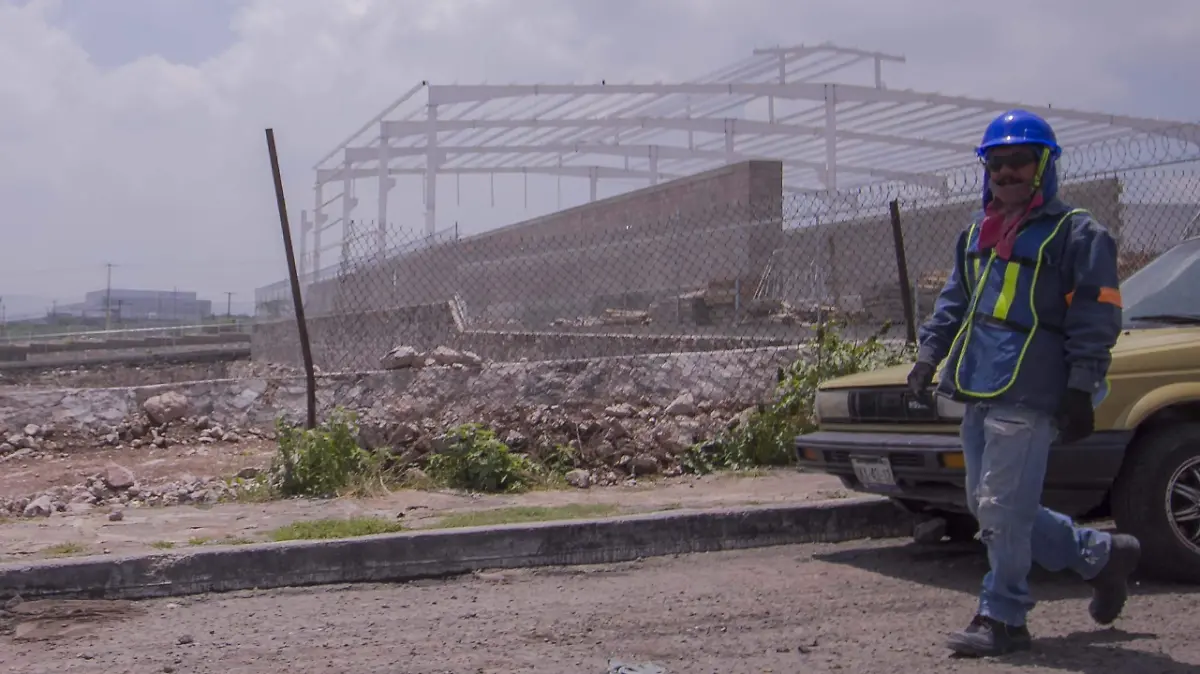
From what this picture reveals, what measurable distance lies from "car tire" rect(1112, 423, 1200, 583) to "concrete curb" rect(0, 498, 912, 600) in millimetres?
1630

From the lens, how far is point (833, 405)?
552cm

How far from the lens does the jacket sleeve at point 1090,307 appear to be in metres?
3.58

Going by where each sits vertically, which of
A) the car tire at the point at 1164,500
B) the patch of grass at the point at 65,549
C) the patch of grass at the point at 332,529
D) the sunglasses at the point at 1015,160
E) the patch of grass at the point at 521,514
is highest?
the sunglasses at the point at 1015,160

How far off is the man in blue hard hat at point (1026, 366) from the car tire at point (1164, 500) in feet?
2.11

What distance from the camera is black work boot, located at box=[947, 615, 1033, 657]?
379 cm

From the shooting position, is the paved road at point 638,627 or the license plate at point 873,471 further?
the license plate at point 873,471

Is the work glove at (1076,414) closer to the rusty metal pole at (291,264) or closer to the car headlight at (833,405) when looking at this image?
the car headlight at (833,405)

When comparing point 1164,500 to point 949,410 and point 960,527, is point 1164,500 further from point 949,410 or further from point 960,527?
point 960,527

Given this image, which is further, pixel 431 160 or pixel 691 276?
pixel 431 160

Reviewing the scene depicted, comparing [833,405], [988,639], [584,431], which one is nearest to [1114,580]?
[988,639]

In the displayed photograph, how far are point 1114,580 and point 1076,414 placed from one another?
0.73 meters

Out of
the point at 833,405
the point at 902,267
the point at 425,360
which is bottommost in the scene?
the point at 833,405

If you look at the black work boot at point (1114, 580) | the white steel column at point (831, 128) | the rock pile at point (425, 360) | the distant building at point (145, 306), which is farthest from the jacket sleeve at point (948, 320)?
the distant building at point (145, 306)

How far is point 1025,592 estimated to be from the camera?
3.81m
